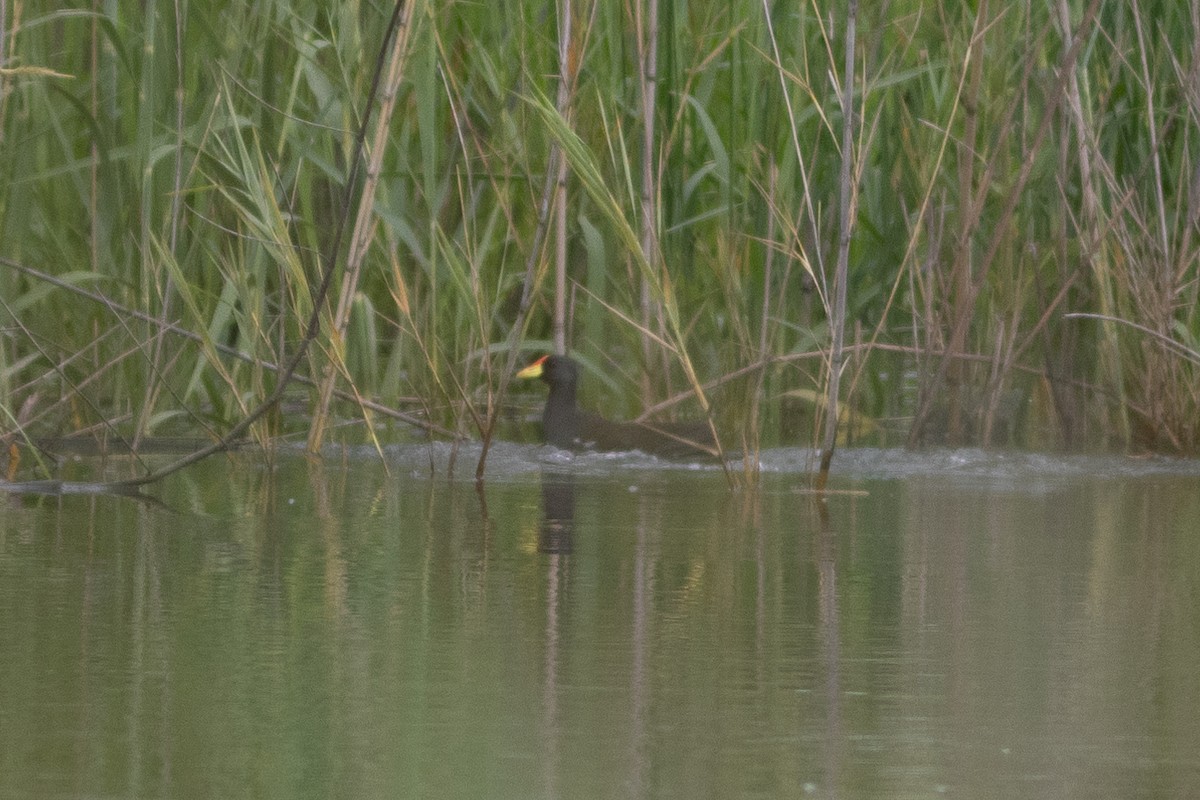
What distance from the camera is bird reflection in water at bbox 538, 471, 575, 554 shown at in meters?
4.26

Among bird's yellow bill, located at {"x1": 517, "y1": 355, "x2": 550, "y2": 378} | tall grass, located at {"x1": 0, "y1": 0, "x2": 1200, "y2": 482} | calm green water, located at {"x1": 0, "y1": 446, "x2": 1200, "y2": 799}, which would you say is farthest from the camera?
bird's yellow bill, located at {"x1": 517, "y1": 355, "x2": 550, "y2": 378}

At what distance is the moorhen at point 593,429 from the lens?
20.6ft

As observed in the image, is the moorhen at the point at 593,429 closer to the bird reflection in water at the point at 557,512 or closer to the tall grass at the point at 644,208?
the tall grass at the point at 644,208

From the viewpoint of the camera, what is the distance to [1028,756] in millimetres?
2430

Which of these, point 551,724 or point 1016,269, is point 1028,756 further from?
point 1016,269

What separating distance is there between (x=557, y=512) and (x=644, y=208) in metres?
1.10

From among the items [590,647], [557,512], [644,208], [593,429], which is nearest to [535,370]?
[593,429]

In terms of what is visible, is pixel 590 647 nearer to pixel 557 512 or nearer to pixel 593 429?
pixel 557 512

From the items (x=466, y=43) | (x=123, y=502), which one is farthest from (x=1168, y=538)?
(x=466, y=43)

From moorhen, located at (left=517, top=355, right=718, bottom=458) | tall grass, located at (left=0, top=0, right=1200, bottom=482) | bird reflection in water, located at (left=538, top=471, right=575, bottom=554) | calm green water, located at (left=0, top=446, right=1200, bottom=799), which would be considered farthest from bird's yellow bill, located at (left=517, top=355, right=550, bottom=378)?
calm green water, located at (left=0, top=446, right=1200, bottom=799)

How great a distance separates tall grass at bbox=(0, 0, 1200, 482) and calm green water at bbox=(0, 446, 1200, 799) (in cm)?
90

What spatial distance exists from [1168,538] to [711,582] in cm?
125

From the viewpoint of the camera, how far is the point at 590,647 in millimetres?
3059

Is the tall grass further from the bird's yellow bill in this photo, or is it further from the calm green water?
the calm green water
